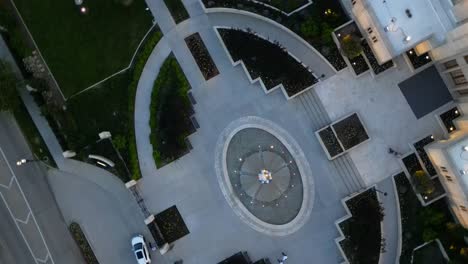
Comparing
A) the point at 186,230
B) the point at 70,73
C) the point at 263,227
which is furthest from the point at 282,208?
the point at 70,73

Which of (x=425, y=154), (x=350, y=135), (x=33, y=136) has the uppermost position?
(x=33, y=136)

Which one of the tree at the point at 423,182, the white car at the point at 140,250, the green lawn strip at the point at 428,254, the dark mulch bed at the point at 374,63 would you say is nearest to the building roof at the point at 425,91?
the dark mulch bed at the point at 374,63

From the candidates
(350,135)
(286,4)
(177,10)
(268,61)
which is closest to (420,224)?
(350,135)

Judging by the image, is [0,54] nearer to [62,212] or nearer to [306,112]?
[62,212]

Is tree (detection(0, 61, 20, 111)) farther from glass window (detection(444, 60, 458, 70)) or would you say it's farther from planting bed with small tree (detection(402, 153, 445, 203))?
glass window (detection(444, 60, 458, 70))

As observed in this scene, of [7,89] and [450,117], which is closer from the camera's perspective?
[7,89]

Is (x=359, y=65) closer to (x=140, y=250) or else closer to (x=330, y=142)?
(x=330, y=142)

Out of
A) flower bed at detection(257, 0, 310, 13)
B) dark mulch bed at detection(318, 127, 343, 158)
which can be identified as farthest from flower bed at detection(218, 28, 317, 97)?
dark mulch bed at detection(318, 127, 343, 158)
